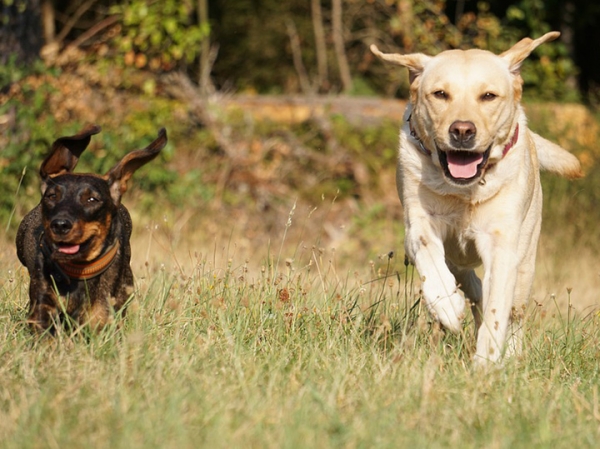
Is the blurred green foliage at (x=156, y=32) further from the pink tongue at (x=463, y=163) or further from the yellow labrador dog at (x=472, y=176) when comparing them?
the pink tongue at (x=463, y=163)

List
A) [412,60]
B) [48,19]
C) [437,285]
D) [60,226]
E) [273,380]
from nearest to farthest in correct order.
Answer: [273,380], [60,226], [437,285], [412,60], [48,19]

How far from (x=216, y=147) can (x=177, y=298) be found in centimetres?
760

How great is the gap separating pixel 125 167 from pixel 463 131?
168cm

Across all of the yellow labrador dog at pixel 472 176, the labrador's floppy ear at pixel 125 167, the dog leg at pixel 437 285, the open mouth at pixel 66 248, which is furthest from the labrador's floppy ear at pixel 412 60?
the open mouth at pixel 66 248

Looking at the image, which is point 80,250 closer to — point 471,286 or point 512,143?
point 512,143

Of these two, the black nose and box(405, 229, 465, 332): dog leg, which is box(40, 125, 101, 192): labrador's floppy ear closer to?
the black nose

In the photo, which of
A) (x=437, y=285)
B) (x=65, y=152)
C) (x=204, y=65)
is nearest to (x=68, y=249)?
(x=65, y=152)

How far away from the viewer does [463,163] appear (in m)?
4.92

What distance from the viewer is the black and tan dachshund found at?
427cm

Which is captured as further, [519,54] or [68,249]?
[519,54]

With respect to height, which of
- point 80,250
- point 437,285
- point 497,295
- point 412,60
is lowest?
point 497,295

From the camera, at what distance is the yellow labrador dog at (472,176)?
189 inches

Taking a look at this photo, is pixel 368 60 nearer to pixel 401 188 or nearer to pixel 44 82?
pixel 44 82

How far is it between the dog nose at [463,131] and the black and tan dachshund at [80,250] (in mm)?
1450
